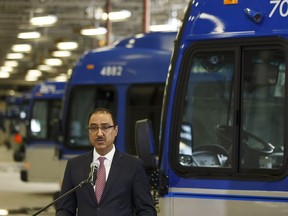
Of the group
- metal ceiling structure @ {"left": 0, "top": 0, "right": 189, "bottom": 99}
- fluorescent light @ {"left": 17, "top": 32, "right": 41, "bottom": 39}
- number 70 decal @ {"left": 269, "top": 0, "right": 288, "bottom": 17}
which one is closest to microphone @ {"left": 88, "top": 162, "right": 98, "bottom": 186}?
number 70 decal @ {"left": 269, "top": 0, "right": 288, "bottom": 17}

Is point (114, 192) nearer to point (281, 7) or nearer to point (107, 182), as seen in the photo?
point (107, 182)

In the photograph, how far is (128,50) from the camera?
1461 cm

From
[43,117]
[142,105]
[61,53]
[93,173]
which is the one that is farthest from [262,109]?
[61,53]

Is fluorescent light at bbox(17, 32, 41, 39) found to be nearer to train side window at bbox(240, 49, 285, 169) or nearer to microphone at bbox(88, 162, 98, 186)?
train side window at bbox(240, 49, 285, 169)

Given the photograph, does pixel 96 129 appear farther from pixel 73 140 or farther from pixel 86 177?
pixel 73 140

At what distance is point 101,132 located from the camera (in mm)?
5254

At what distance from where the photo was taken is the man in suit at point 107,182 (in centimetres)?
528

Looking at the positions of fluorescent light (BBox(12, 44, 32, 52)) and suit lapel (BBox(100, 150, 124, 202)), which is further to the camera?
fluorescent light (BBox(12, 44, 32, 52))

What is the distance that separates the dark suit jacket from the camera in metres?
5.29

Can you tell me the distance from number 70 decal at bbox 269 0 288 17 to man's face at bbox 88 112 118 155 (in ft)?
6.76

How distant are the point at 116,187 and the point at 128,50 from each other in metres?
9.40

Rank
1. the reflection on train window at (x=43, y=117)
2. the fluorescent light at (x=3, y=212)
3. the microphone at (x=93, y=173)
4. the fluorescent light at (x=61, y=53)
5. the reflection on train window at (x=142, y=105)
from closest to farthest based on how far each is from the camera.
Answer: the microphone at (x=93, y=173) → the reflection on train window at (x=142, y=105) → the fluorescent light at (x=3, y=212) → the reflection on train window at (x=43, y=117) → the fluorescent light at (x=61, y=53)

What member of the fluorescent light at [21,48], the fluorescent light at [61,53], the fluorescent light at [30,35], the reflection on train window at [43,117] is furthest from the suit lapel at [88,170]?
the fluorescent light at [21,48]

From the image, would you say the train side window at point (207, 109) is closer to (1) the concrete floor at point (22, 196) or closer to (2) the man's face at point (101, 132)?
(2) the man's face at point (101, 132)
